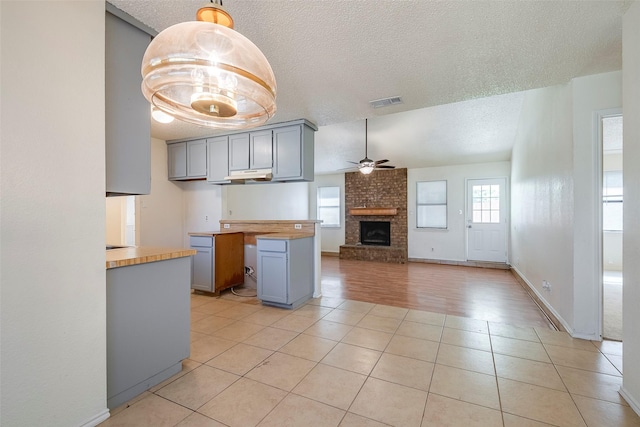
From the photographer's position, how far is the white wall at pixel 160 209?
4164 millimetres

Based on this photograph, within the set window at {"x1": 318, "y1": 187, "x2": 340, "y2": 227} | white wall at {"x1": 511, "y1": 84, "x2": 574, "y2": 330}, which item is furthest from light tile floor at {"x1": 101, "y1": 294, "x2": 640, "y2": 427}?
window at {"x1": 318, "y1": 187, "x2": 340, "y2": 227}

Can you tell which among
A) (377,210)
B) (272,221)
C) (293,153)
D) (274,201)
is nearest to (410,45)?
(293,153)

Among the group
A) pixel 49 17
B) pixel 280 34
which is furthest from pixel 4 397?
pixel 280 34

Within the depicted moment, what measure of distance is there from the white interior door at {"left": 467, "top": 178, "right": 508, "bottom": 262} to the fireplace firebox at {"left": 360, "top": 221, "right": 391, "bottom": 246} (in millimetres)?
1979

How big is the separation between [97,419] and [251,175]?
9.29 ft

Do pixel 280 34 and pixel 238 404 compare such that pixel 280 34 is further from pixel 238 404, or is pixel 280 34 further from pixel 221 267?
pixel 221 267

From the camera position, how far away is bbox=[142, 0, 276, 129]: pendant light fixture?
0.97 m

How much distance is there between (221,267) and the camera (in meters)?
3.90

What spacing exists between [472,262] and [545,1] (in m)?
6.07

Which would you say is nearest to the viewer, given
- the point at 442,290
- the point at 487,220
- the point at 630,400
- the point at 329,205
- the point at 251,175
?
the point at 630,400

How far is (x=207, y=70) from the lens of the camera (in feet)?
3.31

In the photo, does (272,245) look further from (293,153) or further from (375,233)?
(375,233)

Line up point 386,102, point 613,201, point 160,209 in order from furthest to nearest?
point 613,201, point 160,209, point 386,102

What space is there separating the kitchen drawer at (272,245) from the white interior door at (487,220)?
5.33 meters
